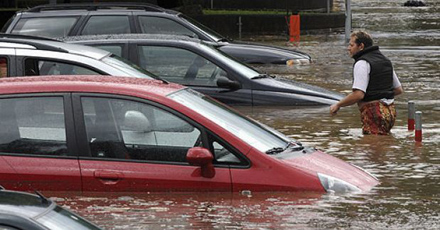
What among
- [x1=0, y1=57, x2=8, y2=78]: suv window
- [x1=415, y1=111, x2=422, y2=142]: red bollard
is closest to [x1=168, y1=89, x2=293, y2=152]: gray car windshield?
[x1=0, y1=57, x2=8, y2=78]: suv window

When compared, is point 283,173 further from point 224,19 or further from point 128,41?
point 224,19

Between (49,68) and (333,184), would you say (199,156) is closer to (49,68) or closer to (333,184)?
(333,184)

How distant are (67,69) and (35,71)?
316 millimetres

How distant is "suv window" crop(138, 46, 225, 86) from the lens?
14852 mm

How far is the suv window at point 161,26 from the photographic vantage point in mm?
18875

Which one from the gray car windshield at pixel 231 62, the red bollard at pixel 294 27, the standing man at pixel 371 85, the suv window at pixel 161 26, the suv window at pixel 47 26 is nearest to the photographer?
the standing man at pixel 371 85

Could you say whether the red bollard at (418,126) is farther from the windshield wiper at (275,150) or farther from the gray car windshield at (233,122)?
the windshield wiper at (275,150)

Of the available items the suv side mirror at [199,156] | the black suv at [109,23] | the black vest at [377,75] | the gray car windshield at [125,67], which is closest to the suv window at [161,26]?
the black suv at [109,23]

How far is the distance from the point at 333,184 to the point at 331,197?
0.11m

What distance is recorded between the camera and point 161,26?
19016 millimetres

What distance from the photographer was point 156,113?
8305mm

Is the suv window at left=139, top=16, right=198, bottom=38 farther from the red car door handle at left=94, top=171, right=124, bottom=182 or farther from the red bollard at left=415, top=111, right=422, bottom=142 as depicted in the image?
the red car door handle at left=94, top=171, right=124, bottom=182

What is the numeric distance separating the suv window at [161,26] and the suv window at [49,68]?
7.94 meters

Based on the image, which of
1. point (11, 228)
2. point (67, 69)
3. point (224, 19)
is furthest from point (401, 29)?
point (11, 228)
